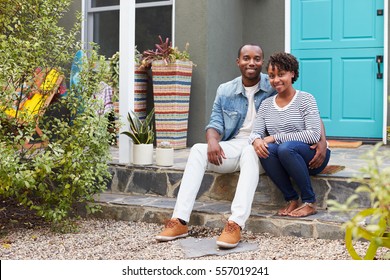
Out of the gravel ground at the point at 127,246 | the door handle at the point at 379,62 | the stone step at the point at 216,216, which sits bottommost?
the gravel ground at the point at 127,246

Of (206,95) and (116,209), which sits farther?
(206,95)

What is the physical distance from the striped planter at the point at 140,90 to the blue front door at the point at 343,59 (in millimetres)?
1644

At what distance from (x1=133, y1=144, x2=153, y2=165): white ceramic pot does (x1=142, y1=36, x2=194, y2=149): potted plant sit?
57.7 inches

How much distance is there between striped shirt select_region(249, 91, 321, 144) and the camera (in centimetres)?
353

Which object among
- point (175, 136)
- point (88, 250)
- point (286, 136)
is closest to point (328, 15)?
point (175, 136)

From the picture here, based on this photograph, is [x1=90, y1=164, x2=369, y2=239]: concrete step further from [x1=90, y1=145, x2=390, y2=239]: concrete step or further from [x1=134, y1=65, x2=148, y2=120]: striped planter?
[x1=134, y1=65, x2=148, y2=120]: striped planter

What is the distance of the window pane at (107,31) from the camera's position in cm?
671

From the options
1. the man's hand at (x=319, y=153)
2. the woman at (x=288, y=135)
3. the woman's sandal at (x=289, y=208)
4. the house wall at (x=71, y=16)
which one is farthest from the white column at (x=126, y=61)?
the house wall at (x=71, y=16)

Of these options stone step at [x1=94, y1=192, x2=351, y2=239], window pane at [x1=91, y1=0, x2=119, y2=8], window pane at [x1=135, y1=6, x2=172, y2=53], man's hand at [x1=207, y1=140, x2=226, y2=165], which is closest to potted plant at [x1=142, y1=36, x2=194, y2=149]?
window pane at [x1=135, y1=6, x2=172, y2=53]

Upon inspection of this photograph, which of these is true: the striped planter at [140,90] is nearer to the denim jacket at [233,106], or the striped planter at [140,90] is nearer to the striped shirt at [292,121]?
the denim jacket at [233,106]

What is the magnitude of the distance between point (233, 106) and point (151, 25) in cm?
286

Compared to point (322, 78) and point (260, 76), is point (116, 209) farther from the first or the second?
point (322, 78)

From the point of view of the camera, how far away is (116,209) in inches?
163
